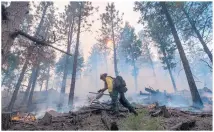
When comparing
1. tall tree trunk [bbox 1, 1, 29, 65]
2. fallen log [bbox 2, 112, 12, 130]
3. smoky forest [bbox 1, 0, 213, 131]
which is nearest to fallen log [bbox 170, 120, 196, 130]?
smoky forest [bbox 1, 0, 213, 131]

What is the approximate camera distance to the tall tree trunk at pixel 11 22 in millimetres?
5418

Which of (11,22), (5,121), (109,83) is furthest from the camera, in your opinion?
(109,83)

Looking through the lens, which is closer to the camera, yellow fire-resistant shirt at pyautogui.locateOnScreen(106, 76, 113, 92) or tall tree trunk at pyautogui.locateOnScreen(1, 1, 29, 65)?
tall tree trunk at pyautogui.locateOnScreen(1, 1, 29, 65)

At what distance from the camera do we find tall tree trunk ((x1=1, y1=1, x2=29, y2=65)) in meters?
5.42

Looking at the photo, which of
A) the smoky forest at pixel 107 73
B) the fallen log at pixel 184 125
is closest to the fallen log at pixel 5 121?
the smoky forest at pixel 107 73

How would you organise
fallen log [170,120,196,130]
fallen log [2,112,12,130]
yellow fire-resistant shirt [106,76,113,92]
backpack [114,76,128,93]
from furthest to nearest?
yellow fire-resistant shirt [106,76,113,92], backpack [114,76,128,93], fallen log [2,112,12,130], fallen log [170,120,196,130]

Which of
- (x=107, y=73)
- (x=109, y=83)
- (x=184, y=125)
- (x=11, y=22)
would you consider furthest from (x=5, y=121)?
(x=107, y=73)

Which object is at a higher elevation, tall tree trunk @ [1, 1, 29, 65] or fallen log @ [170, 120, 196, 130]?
tall tree trunk @ [1, 1, 29, 65]

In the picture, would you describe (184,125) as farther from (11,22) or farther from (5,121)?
(11,22)

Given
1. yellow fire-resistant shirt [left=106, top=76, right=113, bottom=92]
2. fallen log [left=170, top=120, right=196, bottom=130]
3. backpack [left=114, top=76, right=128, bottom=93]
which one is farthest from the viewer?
yellow fire-resistant shirt [left=106, top=76, right=113, bottom=92]

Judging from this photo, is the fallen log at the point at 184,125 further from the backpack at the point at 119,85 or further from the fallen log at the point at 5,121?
the fallen log at the point at 5,121

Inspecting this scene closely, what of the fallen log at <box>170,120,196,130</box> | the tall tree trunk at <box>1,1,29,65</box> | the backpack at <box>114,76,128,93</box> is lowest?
the fallen log at <box>170,120,196,130</box>

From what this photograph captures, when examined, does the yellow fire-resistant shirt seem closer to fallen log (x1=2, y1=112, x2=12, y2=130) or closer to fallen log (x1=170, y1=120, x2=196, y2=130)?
fallen log (x1=170, y1=120, x2=196, y2=130)

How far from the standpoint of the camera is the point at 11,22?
5.69 meters
